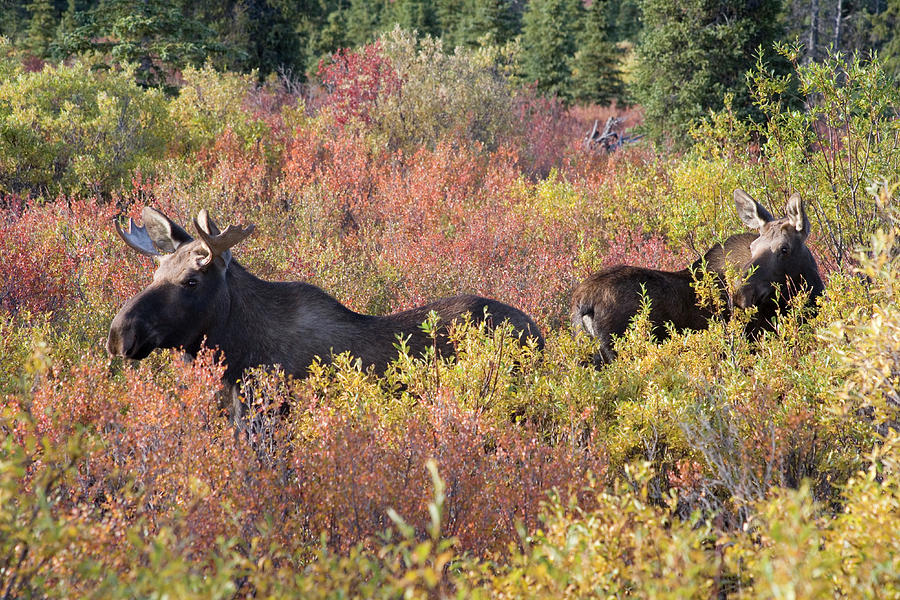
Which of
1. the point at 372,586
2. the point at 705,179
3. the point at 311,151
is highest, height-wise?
the point at 372,586

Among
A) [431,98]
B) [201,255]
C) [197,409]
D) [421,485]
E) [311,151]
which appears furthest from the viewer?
[431,98]

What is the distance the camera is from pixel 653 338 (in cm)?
532

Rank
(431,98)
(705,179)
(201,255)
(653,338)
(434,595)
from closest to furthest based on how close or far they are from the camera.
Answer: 1. (434,595)
2. (201,255)
3. (653,338)
4. (705,179)
5. (431,98)

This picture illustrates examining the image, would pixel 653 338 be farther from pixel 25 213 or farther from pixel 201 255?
pixel 25 213

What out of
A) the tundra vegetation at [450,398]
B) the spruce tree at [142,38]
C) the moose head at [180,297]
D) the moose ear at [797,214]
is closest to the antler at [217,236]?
the moose head at [180,297]

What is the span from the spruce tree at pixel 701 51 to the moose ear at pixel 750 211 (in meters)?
8.68

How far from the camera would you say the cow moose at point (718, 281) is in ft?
20.8

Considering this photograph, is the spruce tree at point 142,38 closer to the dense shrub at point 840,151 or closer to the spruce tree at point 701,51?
the spruce tree at point 701,51

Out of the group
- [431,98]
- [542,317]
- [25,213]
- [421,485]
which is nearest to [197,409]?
[421,485]

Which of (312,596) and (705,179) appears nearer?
(312,596)

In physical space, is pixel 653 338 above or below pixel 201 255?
below

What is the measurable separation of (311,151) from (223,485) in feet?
32.8

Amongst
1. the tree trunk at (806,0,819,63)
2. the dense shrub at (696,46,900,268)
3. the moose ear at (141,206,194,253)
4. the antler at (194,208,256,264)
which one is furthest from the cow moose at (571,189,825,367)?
the tree trunk at (806,0,819,63)

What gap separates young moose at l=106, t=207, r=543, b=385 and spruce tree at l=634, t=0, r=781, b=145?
12.2 metres
